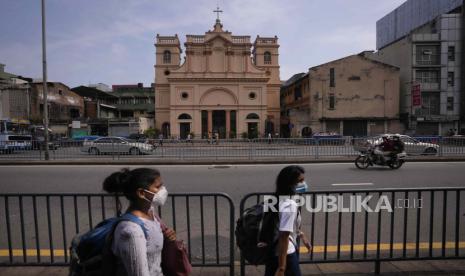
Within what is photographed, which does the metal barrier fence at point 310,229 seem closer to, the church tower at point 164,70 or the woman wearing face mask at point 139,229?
the woman wearing face mask at point 139,229

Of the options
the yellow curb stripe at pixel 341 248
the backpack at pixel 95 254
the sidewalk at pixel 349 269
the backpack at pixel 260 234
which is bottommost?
the yellow curb stripe at pixel 341 248

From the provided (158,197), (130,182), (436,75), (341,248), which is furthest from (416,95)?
(130,182)

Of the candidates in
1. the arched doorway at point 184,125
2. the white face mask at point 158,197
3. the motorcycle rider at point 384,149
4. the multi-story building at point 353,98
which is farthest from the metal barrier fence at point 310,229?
the arched doorway at point 184,125

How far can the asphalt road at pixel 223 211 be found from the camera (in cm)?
399

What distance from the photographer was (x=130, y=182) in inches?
75.9

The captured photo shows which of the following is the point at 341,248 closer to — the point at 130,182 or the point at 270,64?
the point at 130,182

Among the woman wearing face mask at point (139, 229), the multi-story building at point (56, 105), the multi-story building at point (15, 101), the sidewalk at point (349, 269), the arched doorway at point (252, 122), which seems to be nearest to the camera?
the woman wearing face mask at point (139, 229)

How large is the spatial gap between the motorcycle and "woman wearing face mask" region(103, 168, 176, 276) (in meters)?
11.4

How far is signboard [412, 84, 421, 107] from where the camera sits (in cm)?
3431

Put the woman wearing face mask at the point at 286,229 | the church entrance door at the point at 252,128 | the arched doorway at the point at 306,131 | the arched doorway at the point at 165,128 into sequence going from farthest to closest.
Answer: the arched doorway at the point at 165,128 → the church entrance door at the point at 252,128 → the arched doorway at the point at 306,131 → the woman wearing face mask at the point at 286,229

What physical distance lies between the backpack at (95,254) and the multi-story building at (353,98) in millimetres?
36978

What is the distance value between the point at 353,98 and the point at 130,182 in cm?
3944

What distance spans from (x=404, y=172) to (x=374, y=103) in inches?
1177

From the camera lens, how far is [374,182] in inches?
353
